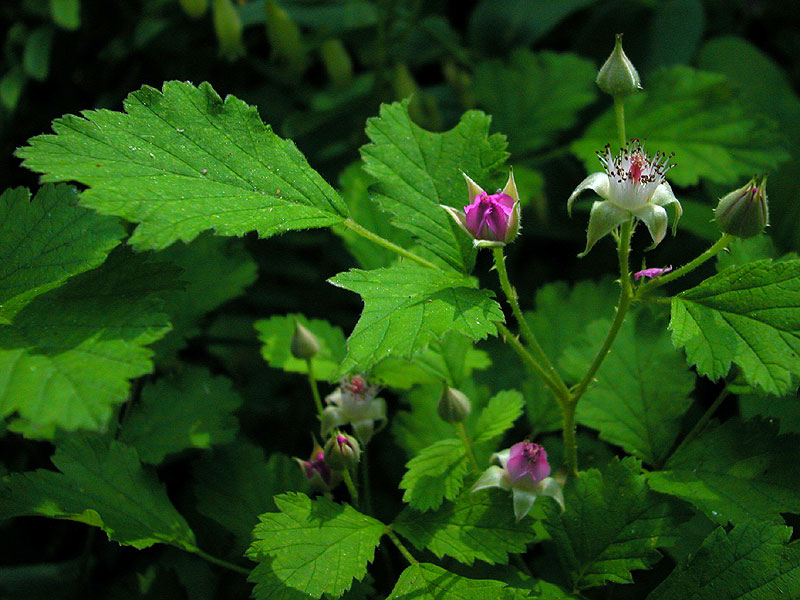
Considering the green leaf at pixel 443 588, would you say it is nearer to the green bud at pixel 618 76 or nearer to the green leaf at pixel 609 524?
the green leaf at pixel 609 524

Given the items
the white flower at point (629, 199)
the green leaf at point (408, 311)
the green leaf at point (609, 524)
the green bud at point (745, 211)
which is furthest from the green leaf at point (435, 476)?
the green bud at point (745, 211)

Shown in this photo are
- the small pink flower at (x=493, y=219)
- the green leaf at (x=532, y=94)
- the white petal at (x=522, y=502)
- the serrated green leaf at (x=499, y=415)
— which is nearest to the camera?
the small pink flower at (x=493, y=219)

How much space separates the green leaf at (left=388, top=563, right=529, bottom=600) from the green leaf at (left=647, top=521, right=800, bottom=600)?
0.21 metres

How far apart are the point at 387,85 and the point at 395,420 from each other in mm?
983

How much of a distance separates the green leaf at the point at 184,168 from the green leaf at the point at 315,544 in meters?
0.37

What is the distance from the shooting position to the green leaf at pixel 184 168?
829mm

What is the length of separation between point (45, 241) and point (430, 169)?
20.3 inches

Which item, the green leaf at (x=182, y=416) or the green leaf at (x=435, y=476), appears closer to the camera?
the green leaf at (x=435, y=476)

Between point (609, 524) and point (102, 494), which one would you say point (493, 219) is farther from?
point (102, 494)

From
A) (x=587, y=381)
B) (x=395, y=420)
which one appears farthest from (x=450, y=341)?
(x=587, y=381)

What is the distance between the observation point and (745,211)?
847 millimetres

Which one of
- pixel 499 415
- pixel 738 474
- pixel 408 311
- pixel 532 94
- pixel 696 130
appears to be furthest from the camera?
pixel 532 94

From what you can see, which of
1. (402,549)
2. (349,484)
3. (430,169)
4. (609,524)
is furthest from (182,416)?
(609,524)

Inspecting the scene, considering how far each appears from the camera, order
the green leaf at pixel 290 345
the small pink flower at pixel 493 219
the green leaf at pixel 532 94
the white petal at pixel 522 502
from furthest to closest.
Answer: the green leaf at pixel 532 94 < the green leaf at pixel 290 345 < the white petal at pixel 522 502 < the small pink flower at pixel 493 219
